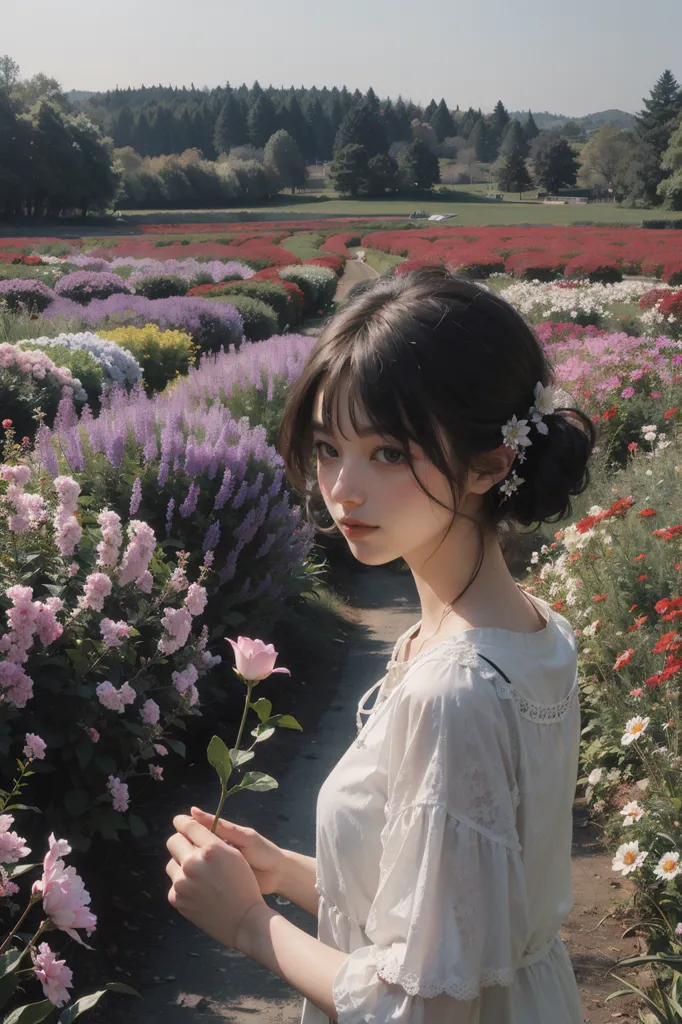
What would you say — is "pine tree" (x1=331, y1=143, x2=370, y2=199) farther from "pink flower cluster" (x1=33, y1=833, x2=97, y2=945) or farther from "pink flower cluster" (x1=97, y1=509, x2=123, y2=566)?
"pink flower cluster" (x1=33, y1=833, x2=97, y2=945)

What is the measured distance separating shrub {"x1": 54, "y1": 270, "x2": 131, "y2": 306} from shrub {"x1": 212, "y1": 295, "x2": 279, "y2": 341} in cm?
334

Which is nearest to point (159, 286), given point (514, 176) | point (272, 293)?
point (272, 293)

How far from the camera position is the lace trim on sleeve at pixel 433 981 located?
3.57 ft

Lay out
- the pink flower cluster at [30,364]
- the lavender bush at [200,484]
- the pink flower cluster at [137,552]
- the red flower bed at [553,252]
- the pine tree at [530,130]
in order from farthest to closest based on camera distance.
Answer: the pine tree at [530,130]
the red flower bed at [553,252]
the pink flower cluster at [30,364]
the lavender bush at [200,484]
the pink flower cluster at [137,552]

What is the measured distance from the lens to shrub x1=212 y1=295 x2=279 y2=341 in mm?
16062

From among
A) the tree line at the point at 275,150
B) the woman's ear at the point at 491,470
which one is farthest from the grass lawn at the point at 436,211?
the woman's ear at the point at 491,470

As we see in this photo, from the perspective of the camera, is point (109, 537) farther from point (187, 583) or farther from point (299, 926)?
point (299, 926)

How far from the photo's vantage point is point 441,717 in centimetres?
111

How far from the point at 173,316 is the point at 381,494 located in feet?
43.6

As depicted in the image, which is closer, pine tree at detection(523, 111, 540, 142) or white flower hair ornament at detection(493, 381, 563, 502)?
white flower hair ornament at detection(493, 381, 563, 502)

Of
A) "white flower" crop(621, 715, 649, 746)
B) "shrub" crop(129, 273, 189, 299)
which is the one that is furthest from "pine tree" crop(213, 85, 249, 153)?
"white flower" crop(621, 715, 649, 746)

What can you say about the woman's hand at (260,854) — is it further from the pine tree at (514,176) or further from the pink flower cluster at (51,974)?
the pine tree at (514,176)

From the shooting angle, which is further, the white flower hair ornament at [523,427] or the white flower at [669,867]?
the white flower at [669,867]

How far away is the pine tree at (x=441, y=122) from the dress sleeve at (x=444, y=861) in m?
169
